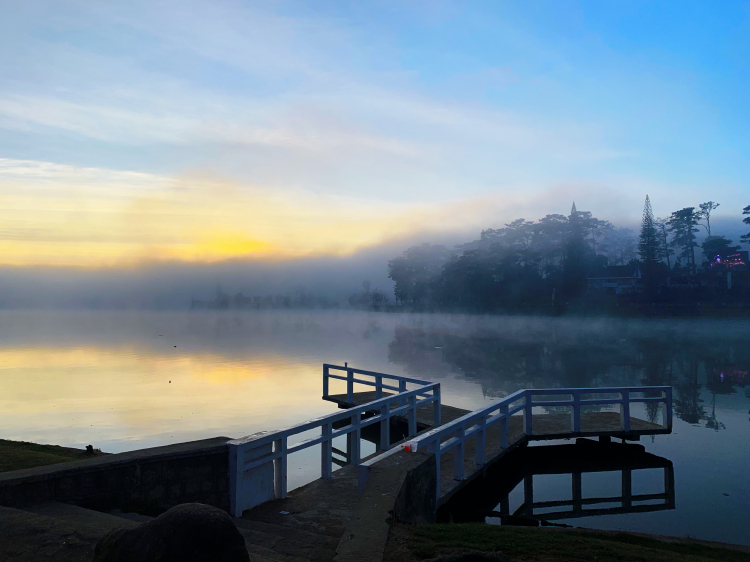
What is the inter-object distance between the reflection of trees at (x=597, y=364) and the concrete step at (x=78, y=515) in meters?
17.4

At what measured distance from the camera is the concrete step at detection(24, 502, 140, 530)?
5402 mm

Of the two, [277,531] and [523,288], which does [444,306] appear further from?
[277,531]

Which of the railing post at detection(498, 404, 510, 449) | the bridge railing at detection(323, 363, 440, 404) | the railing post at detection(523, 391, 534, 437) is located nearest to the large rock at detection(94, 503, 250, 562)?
the railing post at detection(498, 404, 510, 449)

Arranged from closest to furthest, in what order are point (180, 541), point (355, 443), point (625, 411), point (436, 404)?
1. point (180, 541)
2. point (355, 443)
3. point (625, 411)
4. point (436, 404)

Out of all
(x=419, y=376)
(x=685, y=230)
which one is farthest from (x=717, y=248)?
(x=419, y=376)

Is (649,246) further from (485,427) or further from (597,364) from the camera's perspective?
(485,427)

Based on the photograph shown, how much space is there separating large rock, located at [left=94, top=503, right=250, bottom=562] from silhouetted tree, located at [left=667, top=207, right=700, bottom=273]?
12376cm

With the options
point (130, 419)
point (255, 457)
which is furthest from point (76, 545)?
point (130, 419)

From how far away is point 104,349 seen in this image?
167ft

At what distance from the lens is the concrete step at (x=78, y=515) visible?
5402 mm

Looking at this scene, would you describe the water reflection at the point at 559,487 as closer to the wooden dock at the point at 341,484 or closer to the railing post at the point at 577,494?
the railing post at the point at 577,494

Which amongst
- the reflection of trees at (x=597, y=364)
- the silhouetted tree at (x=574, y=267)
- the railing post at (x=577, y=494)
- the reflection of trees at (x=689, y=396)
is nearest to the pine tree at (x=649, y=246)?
the silhouetted tree at (x=574, y=267)

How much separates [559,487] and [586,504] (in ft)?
3.08

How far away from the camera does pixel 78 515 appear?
5699mm
